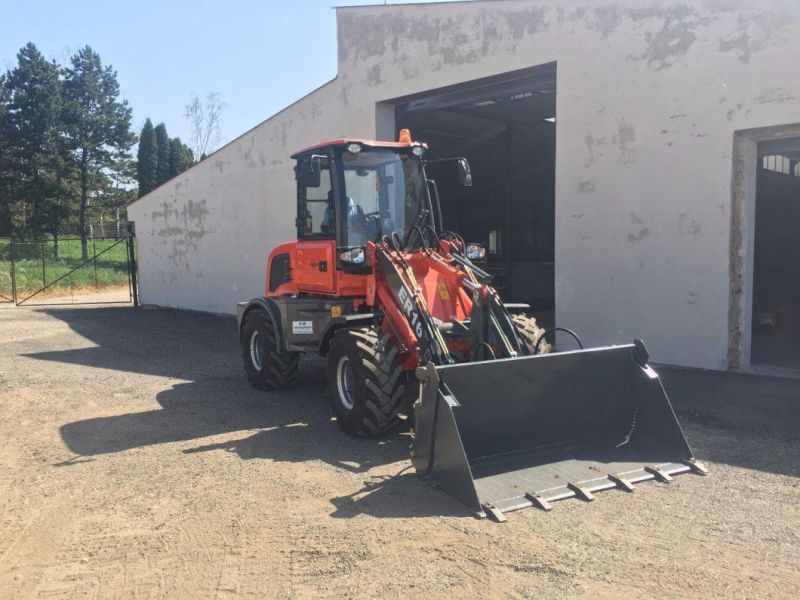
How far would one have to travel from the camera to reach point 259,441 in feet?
21.1

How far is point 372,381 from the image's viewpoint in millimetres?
5789

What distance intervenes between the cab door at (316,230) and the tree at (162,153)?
52.9 meters

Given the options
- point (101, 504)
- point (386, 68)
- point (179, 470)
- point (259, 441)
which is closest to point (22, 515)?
point (101, 504)

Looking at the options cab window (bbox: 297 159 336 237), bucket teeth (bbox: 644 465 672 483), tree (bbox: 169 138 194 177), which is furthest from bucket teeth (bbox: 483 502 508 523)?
tree (bbox: 169 138 194 177)

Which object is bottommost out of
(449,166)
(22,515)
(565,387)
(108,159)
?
(22,515)

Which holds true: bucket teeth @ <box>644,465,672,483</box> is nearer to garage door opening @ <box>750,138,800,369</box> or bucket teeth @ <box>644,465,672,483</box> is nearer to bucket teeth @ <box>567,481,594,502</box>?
bucket teeth @ <box>567,481,594,502</box>

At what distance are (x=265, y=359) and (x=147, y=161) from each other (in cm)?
5399

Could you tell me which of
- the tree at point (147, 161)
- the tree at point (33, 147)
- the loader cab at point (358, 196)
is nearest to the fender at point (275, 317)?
the loader cab at point (358, 196)

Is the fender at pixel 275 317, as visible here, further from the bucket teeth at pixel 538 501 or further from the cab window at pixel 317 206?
the bucket teeth at pixel 538 501

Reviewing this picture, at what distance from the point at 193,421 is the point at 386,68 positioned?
843 cm

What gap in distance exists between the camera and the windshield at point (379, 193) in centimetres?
711

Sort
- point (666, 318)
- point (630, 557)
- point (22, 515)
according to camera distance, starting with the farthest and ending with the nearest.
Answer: point (666, 318) < point (22, 515) < point (630, 557)

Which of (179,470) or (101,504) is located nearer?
(101,504)

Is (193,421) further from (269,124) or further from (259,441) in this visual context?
(269,124)
